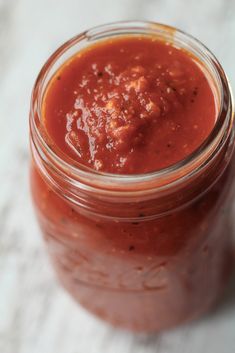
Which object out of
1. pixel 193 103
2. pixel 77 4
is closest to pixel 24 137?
pixel 77 4

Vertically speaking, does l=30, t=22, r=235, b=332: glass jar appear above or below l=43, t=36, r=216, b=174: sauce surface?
below

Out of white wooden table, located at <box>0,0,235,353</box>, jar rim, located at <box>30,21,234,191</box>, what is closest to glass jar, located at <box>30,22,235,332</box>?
jar rim, located at <box>30,21,234,191</box>

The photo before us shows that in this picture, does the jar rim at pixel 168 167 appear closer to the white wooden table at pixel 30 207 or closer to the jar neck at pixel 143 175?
the jar neck at pixel 143 175

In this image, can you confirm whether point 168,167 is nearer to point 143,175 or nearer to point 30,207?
point 143,175

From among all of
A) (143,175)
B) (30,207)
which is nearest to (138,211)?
(143,175)

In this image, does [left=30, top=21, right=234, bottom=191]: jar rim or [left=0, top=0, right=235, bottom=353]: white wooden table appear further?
[left=0, top=0, right=235, bottom=353]: white wooden table

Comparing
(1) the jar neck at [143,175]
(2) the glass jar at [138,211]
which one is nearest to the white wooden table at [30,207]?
(2) the glass jar at [138,211]

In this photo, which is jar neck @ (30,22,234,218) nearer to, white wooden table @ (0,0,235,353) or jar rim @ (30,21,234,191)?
jar rim @ (30,21,234,191)
